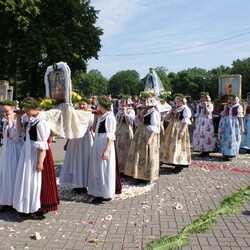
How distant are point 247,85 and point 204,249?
198 ft

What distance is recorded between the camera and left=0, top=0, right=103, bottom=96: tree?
2138cm

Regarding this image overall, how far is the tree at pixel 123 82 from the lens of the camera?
10262 centimetres

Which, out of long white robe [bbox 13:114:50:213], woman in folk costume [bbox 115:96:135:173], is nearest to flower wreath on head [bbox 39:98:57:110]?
long white robe [bbox 13:114:50:213]

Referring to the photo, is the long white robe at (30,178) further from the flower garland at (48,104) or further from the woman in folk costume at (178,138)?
the woman in folk costume at (178,138)

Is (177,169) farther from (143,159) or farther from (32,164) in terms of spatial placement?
(32,164)

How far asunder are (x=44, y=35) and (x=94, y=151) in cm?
1917

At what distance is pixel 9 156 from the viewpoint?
16.5 feet

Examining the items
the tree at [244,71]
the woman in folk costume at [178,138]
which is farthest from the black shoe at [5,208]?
the tree at [244,71]

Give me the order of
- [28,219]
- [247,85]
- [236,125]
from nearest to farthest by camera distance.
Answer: [28,219] → [236,125] → [247,85]

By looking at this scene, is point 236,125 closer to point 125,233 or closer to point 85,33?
point 125,233

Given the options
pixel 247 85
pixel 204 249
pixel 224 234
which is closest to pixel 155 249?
pixel 204 249

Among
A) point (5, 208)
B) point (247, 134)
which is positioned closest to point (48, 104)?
point (5, 208)

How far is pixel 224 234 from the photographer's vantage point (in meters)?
4.28

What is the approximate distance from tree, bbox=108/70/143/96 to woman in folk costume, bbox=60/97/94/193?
9300 centimetres
